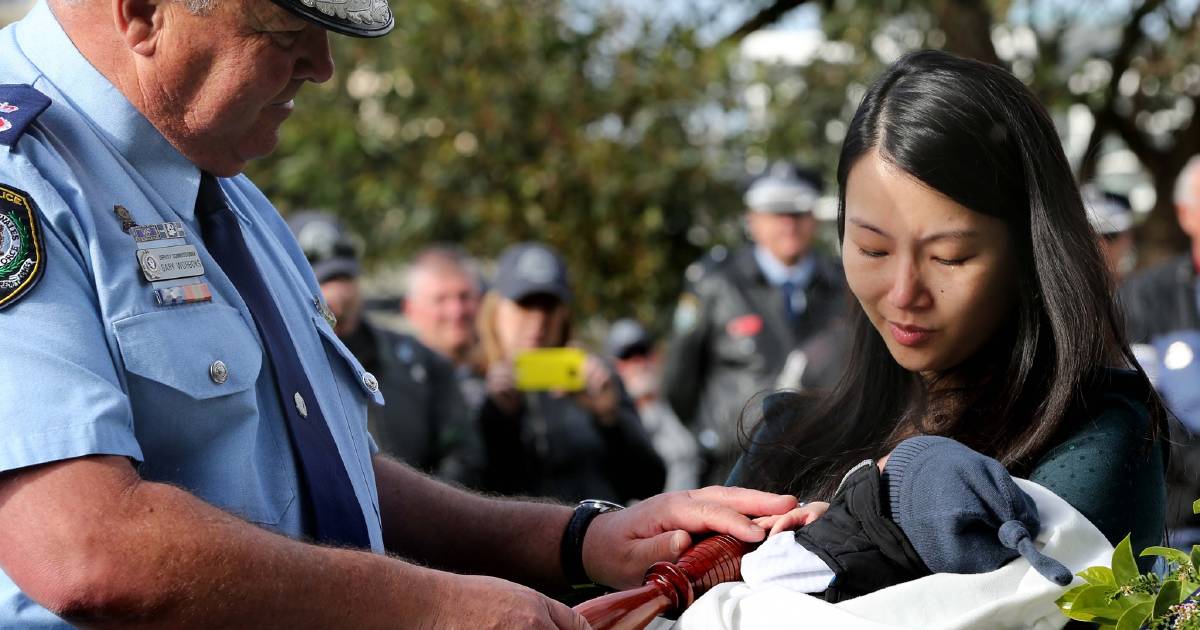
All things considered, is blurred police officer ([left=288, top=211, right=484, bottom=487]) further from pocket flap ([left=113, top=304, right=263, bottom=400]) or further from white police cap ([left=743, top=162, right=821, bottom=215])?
pocket flap ([left=113, top=304, right=263, bottom=400])

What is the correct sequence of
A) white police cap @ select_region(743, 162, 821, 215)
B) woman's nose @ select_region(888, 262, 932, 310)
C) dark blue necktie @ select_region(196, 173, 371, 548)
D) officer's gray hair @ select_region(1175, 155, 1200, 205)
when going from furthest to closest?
white police cap @ select_region(743, 162, 821, 215), officer's gray hair @ select_region(1175, 155, 1200, 205), woman's nose @ select_region(888, 262, 932, 310), dark blue necktie @ select_region(196, 173, 371, 548)

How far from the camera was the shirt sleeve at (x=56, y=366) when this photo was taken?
1535 mm

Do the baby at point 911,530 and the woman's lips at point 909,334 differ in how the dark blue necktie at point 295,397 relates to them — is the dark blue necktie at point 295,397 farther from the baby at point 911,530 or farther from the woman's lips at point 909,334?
the woman's lips at point 909,334

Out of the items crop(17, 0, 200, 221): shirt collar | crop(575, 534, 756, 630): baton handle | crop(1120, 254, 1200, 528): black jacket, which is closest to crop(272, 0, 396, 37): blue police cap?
crop(17, 0, 200, 221): shirt collar

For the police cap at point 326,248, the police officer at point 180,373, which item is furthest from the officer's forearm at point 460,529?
the police cap at point 326,248

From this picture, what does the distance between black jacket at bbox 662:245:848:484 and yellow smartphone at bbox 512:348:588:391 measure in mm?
1096

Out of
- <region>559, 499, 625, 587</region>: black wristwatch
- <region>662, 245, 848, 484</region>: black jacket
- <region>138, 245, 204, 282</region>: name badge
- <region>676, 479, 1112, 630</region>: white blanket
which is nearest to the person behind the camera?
<region>676, 479, 1112, 630</region>: white blanket

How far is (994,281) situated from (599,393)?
11.6 ft

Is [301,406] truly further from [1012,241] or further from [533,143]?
[533,143]

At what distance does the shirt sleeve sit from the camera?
1.54 m

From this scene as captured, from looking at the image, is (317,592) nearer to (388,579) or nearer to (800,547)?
(388,579)

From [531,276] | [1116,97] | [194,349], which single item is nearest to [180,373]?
[194,349]

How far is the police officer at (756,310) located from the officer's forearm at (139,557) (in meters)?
4.67

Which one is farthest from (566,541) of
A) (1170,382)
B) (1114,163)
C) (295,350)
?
(1114,163)
